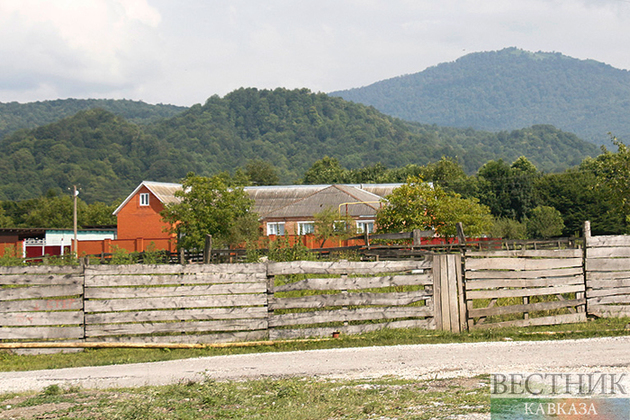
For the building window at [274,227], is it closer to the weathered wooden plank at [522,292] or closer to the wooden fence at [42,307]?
the weathered wooden plank at [522,292]

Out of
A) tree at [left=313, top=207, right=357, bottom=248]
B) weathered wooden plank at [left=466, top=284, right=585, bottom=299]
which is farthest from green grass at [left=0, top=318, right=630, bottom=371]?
tree at [left=313, top=207, right=357, bottom=248]

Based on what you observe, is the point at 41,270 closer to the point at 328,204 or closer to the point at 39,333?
the point at 39,333

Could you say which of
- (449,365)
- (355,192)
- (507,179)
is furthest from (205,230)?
(507,179)

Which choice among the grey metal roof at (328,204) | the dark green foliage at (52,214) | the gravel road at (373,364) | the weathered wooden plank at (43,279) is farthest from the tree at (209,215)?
the dark green foliage at (52,214)

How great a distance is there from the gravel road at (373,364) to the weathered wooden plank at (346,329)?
1.25m

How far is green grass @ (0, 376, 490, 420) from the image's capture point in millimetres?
7258

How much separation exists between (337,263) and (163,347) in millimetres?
4150

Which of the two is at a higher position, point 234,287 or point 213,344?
point 234,287

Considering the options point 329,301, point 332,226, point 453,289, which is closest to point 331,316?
point 329,301

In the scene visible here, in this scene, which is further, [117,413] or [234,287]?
[234,287]

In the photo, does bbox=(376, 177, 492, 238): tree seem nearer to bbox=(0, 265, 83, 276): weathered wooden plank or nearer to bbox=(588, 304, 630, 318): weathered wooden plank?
bbox=(588, 304, 630, 318): weathered wooden plank

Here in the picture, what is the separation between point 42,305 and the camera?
1345cm

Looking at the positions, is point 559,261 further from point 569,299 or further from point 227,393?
point 227,393

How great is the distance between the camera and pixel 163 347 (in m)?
13.2
